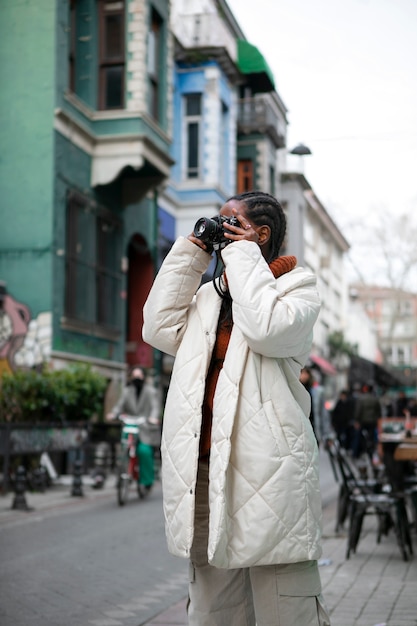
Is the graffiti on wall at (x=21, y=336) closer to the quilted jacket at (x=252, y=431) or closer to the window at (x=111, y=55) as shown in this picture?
the window at (x=111, y=55)

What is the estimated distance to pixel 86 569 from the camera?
771 cm

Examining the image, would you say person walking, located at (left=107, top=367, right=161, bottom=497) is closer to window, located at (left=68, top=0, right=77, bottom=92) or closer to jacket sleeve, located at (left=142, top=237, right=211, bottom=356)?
window, located at (left=68, top=0, right=77, bottom=92)

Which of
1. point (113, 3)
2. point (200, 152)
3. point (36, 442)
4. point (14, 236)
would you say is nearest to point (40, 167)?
point (14, 236)

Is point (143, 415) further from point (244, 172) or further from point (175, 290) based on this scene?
point (244, 172)

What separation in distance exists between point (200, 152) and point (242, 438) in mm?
25866

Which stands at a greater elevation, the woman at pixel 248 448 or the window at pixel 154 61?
the window at pixel 154 61

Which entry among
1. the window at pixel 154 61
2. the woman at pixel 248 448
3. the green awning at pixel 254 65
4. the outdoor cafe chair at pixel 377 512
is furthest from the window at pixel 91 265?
the woman at pixel 248 448

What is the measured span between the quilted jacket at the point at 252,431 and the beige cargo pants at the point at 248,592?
3.9 inches

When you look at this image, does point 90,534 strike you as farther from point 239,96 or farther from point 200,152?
point 239,96

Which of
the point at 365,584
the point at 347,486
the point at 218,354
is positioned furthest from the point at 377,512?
the point at 218,354

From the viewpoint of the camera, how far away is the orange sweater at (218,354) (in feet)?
10.9

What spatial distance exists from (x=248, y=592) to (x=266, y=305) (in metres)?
1.00

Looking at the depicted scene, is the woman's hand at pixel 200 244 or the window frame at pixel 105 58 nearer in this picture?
the woman's hand at pixel 200 244

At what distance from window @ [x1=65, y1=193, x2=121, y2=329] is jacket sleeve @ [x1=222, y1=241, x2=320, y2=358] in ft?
55.4
